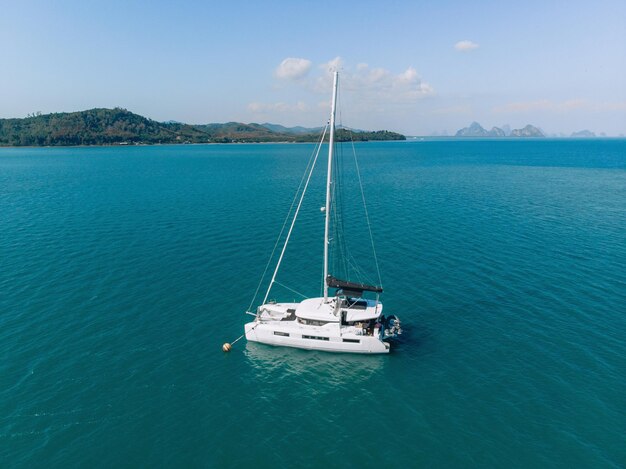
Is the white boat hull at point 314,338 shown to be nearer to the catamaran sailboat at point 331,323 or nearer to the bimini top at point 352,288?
the catamaran sailboat at point 331,323

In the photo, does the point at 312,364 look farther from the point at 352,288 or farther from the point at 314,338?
the point at 352,288

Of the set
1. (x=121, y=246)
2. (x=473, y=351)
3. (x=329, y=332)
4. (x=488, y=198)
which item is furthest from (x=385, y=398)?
(x=488, y=198)

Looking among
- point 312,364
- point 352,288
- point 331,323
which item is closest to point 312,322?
point 331,323

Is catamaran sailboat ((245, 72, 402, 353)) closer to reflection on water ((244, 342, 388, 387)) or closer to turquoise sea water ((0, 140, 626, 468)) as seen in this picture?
reflection on water ((244, 342, 388, 387))

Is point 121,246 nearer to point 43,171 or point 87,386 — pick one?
point 87,386

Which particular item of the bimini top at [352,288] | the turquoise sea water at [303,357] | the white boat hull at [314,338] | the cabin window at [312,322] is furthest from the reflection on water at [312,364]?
the bimini top at [352,288]

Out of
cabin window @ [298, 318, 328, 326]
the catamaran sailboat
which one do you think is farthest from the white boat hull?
cabin window @ [298, 318, 328, 326]
